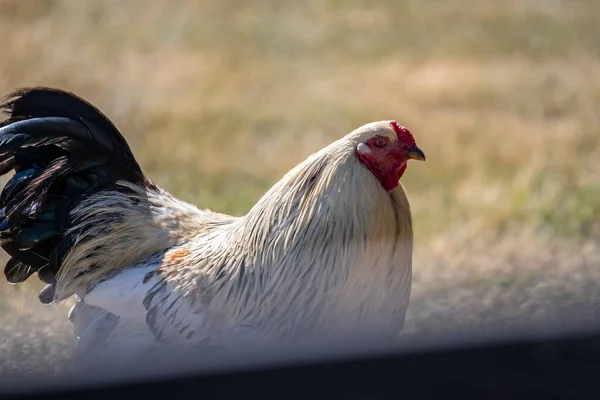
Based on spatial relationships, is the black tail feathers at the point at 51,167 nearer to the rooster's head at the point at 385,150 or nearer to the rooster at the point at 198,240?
the rooster at the point at 198,240

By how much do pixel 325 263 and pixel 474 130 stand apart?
5.01m

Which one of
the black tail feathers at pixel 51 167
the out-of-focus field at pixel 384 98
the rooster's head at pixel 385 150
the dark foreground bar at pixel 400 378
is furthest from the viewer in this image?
the out-of-focus field at pixel 384 98

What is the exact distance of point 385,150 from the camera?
339cm

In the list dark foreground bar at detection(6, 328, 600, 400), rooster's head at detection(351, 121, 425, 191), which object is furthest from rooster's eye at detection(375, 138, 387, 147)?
dark foreground bar at detection(6, 328, 600, 400)

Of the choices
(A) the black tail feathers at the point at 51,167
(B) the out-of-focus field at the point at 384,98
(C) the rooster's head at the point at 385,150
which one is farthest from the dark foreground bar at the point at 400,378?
(B) the out-of-focus field at the point at 384,98

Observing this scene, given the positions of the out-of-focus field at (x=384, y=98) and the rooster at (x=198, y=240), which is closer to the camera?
the rooster at (x=198, y=240)

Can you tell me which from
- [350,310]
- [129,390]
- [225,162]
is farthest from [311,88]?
[129,390]

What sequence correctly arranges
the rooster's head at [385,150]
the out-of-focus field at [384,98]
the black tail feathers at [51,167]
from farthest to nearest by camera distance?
the out-of-focus field at [384,98] → the black tail feathers at [51,167] → the rooster's head at [385,150]

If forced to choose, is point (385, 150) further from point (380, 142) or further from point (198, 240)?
point (198, 240)

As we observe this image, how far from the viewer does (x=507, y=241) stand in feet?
20.1

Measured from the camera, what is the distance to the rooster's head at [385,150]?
340cm

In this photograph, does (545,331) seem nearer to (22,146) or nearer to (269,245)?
(269,245)

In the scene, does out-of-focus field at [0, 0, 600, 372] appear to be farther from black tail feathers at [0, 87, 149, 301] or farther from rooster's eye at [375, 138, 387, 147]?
rooster's eye at [375, 138, 387, 147]

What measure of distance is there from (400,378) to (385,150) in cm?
103
